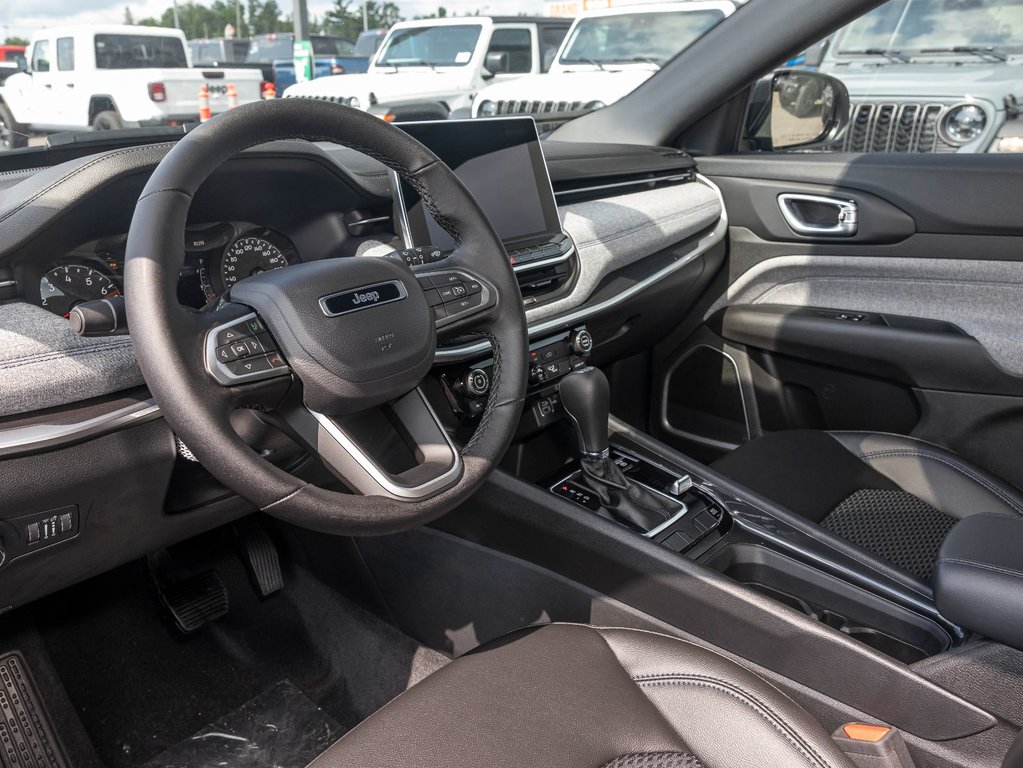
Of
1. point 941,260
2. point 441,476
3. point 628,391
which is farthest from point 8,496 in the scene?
point 941,260

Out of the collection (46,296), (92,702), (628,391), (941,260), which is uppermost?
(46,296)

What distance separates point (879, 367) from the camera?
2.23m

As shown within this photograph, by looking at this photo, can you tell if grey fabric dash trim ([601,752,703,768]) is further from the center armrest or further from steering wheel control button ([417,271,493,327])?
steering wheel control button ([417,271,493,327])

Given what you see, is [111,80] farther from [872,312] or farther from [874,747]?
[874,747]

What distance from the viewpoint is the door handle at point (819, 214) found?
2.34 metres

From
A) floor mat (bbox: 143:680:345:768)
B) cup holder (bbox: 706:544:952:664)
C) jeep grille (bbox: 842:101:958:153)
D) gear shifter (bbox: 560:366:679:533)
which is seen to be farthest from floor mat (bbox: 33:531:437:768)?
jeep grille (bbox: 842:101:958:153)

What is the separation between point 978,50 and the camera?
4066mm

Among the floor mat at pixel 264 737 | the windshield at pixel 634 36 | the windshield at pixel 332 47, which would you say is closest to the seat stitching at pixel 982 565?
the floor mat at pixel 264 737

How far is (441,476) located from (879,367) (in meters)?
1.43

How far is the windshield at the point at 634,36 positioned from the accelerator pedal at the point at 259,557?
468 cm

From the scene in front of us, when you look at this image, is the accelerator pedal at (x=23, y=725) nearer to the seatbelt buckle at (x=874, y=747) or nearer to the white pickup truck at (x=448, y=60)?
the seatbelt buckle at (x=874, y=747)

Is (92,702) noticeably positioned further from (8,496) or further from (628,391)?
(628,391)

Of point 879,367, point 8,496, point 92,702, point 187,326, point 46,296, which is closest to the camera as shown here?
point 187,326

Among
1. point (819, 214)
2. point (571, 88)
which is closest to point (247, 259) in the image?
point (819, 214)
